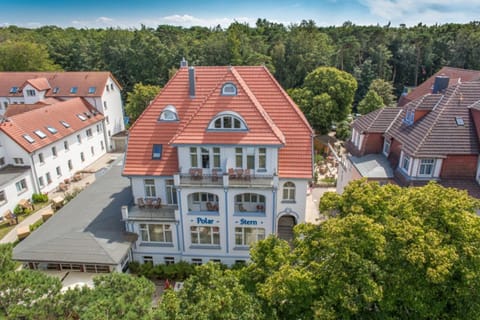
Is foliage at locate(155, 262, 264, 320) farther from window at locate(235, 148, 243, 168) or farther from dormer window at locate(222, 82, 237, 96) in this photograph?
dormer window at locate(222, 82, 237, 96)

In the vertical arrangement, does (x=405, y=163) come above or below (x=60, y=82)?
below

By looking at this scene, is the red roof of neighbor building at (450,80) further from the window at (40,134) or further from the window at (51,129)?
the window at (40,134)

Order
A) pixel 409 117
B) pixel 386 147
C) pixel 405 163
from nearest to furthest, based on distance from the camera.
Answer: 1. pixel 405 163
2. pixel 409 117
3. pixel 386 147

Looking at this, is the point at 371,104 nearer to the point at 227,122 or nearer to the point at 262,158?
the point at 262,158

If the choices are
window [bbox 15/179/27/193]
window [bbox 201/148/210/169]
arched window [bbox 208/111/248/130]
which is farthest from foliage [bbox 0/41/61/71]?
arched window [bbox 208/111/248/130]

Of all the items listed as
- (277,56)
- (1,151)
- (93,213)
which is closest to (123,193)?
(93,213)

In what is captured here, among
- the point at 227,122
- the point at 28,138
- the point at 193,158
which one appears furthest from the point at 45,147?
the point at 227,122

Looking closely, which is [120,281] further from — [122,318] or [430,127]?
[430,127]
